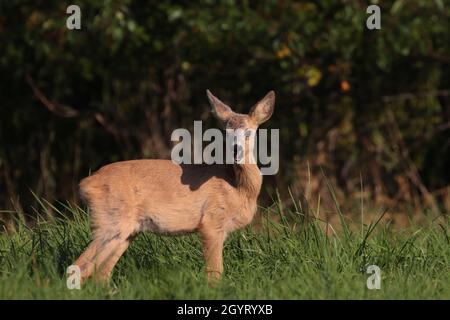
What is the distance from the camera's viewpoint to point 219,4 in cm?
1073

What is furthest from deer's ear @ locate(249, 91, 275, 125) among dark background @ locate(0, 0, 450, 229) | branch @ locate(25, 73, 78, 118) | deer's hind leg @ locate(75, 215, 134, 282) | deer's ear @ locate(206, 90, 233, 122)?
branch @ locate(25, 73, 78, 118)

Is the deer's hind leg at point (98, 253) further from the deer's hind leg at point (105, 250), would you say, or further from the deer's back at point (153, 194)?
the deer's back at point (153, 194)

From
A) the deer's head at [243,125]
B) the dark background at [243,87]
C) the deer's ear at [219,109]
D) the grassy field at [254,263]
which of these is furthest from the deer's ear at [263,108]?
the dark background at [243,87]

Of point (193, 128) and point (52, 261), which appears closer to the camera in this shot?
point (52, 261)

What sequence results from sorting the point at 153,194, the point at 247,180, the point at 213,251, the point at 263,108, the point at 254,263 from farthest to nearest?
the point at 263,108 → the point at 247,180 → the point at 254,263 → the point at 153,194 → the point at 213,251

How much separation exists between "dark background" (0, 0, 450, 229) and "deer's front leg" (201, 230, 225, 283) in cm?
430

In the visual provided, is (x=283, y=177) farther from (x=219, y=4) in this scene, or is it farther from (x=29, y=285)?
(x=29, y=285)

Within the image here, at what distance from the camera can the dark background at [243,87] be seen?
35.6ft

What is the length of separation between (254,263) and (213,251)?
1.35 ft

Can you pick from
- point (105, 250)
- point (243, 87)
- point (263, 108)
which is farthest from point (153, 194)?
point (243, 87)

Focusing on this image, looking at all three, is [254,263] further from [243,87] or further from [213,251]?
[243,87]

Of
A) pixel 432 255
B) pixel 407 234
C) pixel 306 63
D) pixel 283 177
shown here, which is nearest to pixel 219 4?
pixel 306 63

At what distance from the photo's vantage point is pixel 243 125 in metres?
6.84
